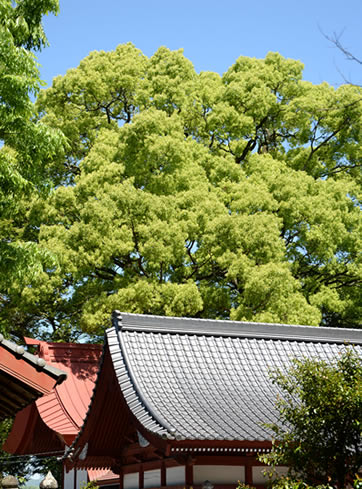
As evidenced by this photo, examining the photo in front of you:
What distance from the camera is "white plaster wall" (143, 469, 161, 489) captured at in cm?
1046

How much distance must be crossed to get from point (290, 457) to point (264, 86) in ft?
57.9

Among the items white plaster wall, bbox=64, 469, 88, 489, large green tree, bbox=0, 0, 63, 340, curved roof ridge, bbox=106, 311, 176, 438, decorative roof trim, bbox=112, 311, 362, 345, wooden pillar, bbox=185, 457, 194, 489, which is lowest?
wooden pillar, bbox=185, 457, 194, 489

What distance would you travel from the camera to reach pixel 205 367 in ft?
37.3

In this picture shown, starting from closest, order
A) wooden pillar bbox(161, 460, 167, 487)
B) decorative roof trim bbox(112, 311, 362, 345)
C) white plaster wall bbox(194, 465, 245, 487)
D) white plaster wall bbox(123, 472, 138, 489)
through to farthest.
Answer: white plaster wall bbox(194, 465, 245, 487) → wooden pillar bbox(161, 460, 167, 487) → white plaster wall bbox(123, 472, 138, 489) → decorative roof trim bbox(112, 311, 362, 345)

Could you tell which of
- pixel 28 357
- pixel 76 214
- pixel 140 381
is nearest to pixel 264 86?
pixel 76 214

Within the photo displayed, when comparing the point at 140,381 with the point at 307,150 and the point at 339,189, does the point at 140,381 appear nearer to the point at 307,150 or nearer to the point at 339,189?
the point at 339,189

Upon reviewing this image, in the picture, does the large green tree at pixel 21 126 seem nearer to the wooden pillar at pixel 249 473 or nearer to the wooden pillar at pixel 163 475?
the wooden pillar at pixel 163 475

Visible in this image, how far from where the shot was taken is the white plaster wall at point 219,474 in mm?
9484

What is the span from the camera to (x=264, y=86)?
22.7 meters

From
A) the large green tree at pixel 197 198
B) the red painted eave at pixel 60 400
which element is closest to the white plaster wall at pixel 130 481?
the red painted eave at pixel 60 400

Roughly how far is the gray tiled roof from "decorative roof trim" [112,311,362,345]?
0.7 inches

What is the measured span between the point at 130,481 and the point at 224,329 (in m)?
3.25

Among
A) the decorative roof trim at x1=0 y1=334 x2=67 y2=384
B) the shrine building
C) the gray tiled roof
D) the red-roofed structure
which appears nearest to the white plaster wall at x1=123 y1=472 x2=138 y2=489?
the shrine building

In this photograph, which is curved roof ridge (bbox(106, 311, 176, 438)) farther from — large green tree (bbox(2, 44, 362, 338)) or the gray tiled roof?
large green tree (bbox(2, 44, 362, 338))
